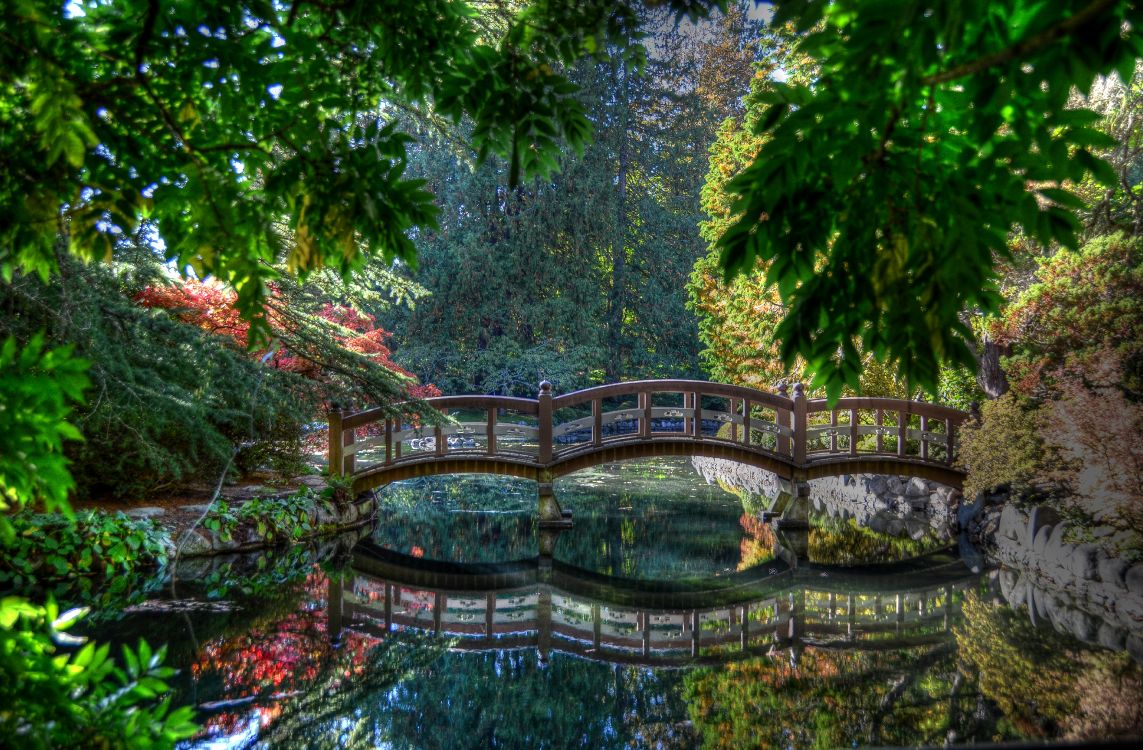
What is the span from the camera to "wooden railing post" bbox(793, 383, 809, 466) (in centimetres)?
A: 916

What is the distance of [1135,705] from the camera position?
13.2ft

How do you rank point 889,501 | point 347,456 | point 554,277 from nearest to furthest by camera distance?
point 347,456
point 889,501
point 554,277

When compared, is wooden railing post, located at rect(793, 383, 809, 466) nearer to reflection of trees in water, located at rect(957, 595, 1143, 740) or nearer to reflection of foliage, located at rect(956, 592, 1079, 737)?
reflection of foliage, located at rect(956, 592, 1079, 737)

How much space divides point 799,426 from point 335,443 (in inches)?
205

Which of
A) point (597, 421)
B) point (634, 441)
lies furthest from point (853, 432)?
point (597, 421)

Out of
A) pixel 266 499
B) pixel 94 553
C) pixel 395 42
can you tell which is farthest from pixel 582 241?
pixel 395 42

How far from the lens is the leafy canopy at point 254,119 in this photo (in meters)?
1.78

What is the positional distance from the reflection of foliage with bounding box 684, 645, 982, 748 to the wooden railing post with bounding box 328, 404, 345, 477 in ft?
16.6

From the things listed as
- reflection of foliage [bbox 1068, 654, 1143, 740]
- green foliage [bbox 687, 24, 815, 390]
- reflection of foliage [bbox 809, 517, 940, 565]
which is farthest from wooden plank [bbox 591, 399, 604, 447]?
reflection of foliage [bbox 1068, 654, 1143, 740]

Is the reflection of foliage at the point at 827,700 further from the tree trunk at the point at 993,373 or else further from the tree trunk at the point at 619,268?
the tree trunk at the point at 619,268

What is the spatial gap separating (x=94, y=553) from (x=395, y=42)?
553 centimetres

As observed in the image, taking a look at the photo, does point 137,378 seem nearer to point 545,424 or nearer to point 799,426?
point 545,424

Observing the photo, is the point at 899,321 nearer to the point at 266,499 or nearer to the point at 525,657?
the point at 525,657

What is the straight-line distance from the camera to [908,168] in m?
1.46
